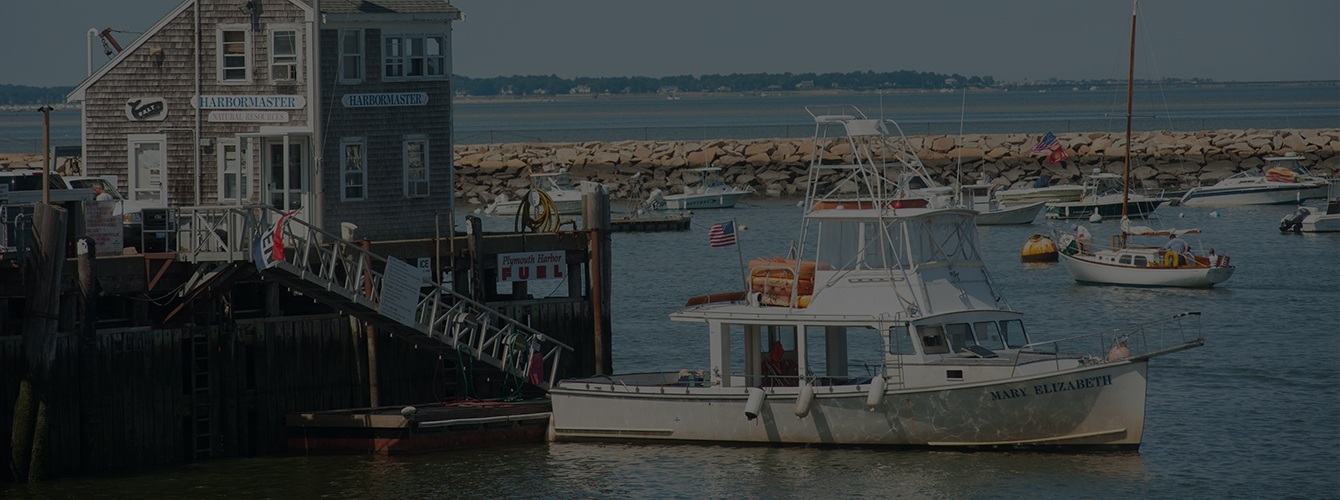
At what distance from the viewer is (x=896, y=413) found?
29156 mm

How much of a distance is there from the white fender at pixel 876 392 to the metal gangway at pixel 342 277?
5.92 metres

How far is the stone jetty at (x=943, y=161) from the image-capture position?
10088 cm

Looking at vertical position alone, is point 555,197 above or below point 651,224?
above

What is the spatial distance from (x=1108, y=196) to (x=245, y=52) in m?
60.5

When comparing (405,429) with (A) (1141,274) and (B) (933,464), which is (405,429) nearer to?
(B) (933,464)

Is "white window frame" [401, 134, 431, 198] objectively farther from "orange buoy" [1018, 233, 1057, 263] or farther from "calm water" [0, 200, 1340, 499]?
"orange buoy" [1018, 233, 1057, 263]

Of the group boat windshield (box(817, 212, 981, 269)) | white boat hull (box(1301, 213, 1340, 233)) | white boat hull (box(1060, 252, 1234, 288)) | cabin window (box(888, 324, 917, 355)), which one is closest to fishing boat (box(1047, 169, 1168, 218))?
white boat hull (box(1301, 213, 1340, 233))

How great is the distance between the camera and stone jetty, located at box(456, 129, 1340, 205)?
101 metres

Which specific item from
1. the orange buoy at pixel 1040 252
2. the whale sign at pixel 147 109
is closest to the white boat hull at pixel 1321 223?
the orange buoy at pixel 1040 252

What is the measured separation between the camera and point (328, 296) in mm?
28859

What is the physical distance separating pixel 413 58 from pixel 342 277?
504 cm

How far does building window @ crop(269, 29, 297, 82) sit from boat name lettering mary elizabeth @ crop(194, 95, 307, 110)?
386 millimetres

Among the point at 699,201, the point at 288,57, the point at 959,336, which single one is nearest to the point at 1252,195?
the point at 699,201

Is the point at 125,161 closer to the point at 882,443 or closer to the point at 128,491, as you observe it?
the point at 128,491
